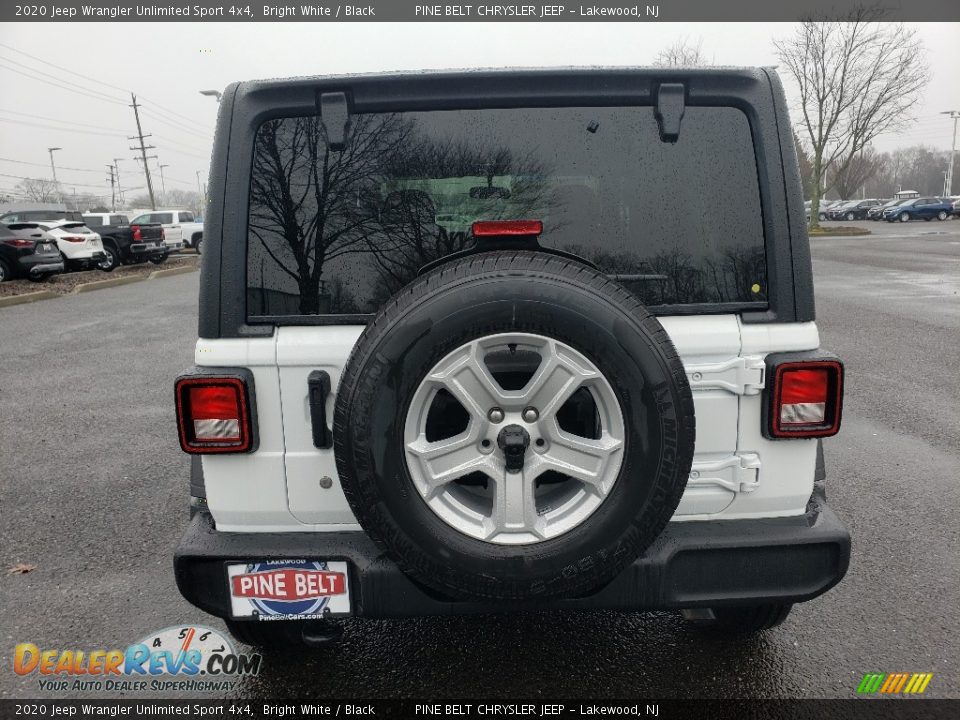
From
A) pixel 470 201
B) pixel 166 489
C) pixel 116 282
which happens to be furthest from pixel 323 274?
pixel 116 282

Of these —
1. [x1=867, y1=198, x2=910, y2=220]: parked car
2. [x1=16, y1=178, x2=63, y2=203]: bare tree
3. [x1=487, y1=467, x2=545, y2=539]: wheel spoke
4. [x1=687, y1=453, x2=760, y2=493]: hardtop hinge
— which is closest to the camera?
[x1=487, y1=467, x2=545, y2=539]: wheel spoke

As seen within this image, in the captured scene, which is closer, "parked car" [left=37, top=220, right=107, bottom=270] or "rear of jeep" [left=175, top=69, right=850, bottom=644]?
"rear of jeep" [left=175, top=69, right=850, bottom=644]

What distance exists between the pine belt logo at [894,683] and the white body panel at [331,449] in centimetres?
78

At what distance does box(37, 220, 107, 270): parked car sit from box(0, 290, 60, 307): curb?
5.02 meters

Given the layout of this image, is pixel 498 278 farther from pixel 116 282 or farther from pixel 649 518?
pixel 116 282

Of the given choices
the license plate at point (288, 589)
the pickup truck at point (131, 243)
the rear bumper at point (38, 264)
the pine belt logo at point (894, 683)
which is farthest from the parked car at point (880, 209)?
the license plate at point (288, 589)

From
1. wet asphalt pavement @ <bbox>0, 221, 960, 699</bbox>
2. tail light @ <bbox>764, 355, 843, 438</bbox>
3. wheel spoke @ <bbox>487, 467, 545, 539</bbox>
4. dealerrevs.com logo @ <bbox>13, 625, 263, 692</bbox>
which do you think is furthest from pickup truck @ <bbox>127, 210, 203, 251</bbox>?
tail light @ <bbox>764, 355, 843, 438</bbox>

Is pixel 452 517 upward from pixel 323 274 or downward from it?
downward

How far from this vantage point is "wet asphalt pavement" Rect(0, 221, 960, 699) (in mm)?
2490

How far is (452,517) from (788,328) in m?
1.15

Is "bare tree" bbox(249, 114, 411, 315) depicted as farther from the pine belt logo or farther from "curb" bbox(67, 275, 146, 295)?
"curb" bbox(67, 275, 146, 295)

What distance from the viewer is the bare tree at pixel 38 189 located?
85.7 m

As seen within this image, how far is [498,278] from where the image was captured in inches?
70.5

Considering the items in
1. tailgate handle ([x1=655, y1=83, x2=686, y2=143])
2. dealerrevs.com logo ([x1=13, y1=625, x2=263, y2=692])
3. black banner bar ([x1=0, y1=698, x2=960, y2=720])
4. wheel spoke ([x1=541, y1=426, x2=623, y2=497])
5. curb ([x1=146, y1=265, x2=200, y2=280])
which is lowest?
black banner bar ([x1=0, y1=698, x2=960, y2=720])
